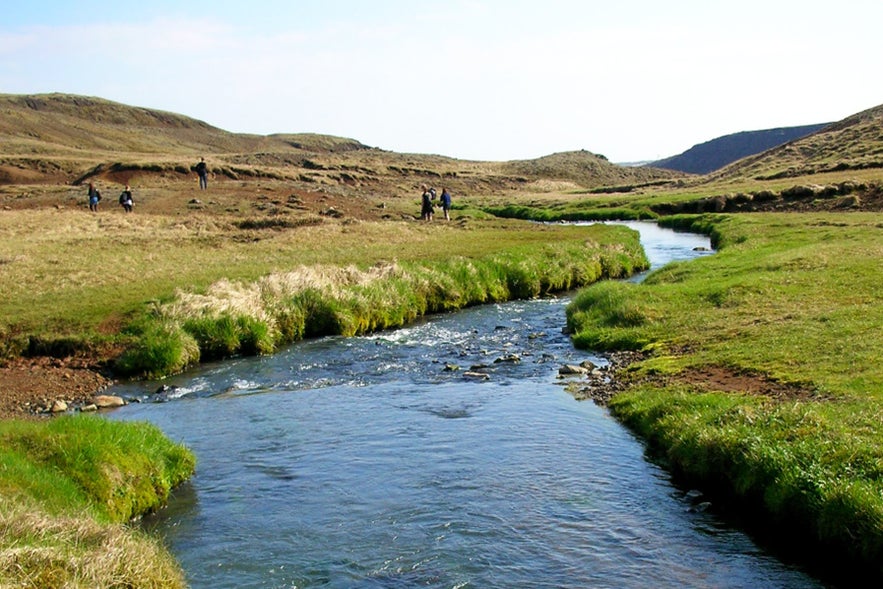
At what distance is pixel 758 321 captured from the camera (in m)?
25.2

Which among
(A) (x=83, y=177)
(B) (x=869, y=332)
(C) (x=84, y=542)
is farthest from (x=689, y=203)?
(C) (x=84, y=542)

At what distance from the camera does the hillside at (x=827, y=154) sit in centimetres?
10062

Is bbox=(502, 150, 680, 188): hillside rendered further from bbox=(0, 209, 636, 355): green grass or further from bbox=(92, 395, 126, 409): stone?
bbox=(92, 395, 126, 409): stone

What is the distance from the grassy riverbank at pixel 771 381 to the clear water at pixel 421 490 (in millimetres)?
848

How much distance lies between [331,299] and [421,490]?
671 inches

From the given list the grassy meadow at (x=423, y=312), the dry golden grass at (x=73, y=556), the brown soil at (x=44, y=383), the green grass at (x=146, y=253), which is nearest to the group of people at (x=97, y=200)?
the grassy meadow at (x=423, y=312)

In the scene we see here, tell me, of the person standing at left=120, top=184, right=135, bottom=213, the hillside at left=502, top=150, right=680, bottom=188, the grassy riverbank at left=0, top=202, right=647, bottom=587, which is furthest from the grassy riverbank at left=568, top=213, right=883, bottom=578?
the hillside at left=502, top=150, right=680, bottom=188

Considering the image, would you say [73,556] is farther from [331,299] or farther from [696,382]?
[331,299]

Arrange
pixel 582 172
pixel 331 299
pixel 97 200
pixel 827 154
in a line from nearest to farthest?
1. pixel 331 299
2. pixel 97 200
3. pixel 827 154
4. pixel 582 172

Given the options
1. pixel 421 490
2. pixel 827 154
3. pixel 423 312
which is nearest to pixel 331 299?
pixel 423 312

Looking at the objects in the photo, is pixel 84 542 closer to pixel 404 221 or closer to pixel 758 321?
pixel 758 321

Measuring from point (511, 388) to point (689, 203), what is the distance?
6912 centimetres

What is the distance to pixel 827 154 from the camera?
117500mm

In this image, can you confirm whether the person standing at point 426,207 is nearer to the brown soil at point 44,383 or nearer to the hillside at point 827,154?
the brown soil at point 44,383
